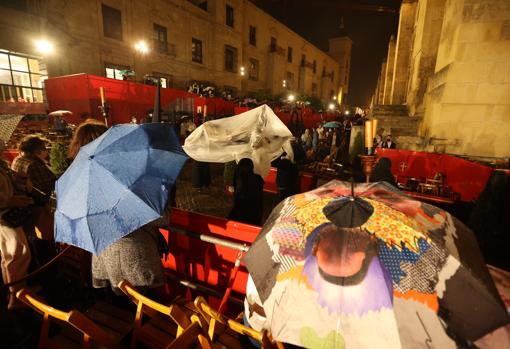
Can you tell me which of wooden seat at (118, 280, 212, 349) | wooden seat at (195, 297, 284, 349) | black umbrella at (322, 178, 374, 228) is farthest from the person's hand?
black umbrella at (322, 178, 374, 228)

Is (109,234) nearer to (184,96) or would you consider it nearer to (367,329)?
(367,329)

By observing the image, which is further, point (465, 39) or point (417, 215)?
point (465, 39)

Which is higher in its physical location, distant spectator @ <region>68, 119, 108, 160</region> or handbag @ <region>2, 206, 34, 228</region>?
distant spectator @ <region>68, 119, 108, 160</region>

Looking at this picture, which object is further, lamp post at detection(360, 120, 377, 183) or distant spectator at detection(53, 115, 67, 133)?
distant spectator at detection(53, 115, 67, 133)

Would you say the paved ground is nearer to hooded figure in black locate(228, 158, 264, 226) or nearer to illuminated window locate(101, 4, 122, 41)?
hooded figure in black locate(228, 158, 264, 226)

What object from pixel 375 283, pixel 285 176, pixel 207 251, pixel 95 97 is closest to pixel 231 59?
pixel 95 97

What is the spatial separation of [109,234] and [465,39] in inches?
396

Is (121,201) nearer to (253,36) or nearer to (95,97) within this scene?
(95,97)

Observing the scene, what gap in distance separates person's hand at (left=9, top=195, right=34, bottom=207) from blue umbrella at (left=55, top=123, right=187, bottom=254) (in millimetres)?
1515

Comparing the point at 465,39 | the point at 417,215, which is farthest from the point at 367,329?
the point at 465,39

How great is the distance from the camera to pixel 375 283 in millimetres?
1273

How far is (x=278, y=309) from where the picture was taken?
1.41 meters

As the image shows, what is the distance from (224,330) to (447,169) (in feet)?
26.1

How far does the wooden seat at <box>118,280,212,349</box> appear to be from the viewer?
189cm
